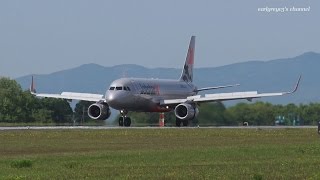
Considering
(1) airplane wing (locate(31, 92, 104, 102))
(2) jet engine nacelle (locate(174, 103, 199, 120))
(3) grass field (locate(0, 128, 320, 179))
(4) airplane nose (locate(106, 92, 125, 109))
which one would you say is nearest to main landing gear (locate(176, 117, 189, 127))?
(2) jet engine nacelle (locate(174, 103, 199, 120))

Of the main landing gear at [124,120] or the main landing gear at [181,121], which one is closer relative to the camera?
the main landing gear at [124,120]

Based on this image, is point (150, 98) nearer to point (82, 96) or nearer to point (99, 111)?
point (99, 111)

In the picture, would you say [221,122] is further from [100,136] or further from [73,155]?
[73,155]

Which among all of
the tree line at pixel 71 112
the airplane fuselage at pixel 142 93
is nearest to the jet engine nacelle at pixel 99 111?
the airplane fuselage at pixel 142 93

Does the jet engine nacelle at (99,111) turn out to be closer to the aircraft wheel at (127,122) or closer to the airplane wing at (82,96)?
the aircraft wheel at (127,122)

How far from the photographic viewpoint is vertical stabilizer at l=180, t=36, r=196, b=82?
111438mm

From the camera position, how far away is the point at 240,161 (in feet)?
133

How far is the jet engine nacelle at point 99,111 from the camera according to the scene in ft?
319

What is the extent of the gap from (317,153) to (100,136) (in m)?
22.8

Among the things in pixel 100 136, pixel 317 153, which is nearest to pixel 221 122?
pixel 100 136

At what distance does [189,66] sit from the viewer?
112688mm

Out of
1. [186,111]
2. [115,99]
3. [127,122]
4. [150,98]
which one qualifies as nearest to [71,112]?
[150,98]

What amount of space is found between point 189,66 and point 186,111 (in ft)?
→ 60.9

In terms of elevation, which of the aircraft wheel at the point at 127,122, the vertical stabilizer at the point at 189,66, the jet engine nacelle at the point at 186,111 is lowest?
the aircraft wheel at the point at 127,122
